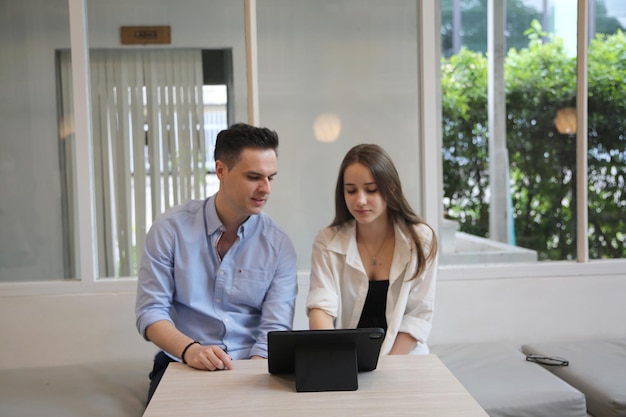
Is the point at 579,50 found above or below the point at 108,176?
above

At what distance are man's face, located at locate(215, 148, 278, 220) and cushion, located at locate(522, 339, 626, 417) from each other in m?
1.49

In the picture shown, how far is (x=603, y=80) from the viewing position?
3.83m

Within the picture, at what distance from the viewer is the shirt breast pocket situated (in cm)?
262

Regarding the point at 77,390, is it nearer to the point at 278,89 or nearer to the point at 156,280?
the point at 156,280

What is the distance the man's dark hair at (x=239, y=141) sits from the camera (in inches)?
100

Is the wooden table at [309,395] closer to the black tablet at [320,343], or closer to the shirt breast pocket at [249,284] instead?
the black tablet at [320,343]

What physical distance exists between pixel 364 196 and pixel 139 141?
4.55ft

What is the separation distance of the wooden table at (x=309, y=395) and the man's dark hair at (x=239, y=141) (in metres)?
0.85

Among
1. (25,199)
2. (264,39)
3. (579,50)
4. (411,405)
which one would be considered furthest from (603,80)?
(25,199)

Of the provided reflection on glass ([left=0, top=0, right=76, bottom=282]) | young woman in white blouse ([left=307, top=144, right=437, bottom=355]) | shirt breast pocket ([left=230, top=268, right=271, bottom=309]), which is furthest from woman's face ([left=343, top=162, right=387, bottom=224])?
reflection on glass ([left=0, top=0, right=76, bottom=282])

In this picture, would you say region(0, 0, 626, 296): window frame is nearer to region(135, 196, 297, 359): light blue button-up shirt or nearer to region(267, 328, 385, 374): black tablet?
region(135, 196, 297, 359): light blue button-up shirt

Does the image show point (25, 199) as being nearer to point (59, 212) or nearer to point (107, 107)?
point (59, 212)

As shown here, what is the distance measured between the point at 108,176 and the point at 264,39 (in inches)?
41.2

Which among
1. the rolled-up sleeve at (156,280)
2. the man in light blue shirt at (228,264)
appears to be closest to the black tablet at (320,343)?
the man in light blue shirt at (228,264)
